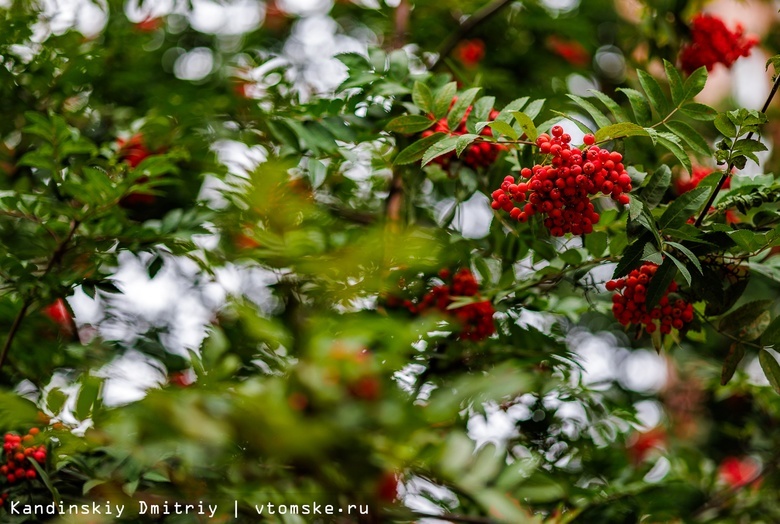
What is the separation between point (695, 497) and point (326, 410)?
1.66m

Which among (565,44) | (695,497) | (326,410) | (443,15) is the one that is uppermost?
(326,410)

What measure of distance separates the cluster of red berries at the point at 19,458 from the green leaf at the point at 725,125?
4.24 ft

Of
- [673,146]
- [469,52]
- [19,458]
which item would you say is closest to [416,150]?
[673,146]

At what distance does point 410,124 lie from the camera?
1280 millimetres

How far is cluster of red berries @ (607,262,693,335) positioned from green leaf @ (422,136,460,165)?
37cm

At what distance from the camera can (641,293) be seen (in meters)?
1.18

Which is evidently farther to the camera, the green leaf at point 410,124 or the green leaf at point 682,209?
the green leaf at point 410,124

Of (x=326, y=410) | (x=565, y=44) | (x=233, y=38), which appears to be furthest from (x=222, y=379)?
(x=565, y=44)

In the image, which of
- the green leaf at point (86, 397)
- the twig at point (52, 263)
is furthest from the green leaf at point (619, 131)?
the twig at point (52, 263)

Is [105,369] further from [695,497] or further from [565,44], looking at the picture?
[565,44]

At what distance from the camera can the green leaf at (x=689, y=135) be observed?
1.17 meters

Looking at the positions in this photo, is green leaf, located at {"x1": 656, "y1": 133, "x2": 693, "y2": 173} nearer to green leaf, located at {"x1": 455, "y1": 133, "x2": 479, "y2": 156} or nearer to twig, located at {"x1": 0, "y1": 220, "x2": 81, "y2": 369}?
green leaf, located at {"x1": 455, "y1": 133, "x2": 479, "y2": 156}

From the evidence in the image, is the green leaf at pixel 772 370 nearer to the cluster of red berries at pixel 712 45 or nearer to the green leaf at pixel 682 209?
the green leaf at pixel 682 209

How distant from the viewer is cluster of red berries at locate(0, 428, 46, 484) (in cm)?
130
